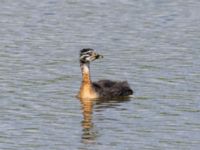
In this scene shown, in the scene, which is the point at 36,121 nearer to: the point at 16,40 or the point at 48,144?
the point at 48,144

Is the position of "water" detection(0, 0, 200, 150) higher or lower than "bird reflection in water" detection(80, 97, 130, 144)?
higher

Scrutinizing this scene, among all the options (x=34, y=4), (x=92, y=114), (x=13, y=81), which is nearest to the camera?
(x=92, y=114)

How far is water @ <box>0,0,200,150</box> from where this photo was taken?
2589 centimetres

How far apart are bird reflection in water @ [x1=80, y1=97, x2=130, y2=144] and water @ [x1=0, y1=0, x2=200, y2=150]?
0.03 metres

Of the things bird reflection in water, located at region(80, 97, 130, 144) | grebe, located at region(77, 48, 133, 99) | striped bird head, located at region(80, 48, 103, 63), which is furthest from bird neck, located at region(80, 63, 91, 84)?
bird reflection in water, located at region(80, 97, 130, 144)

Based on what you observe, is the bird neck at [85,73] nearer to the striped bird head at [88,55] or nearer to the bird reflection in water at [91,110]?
the striped bird head at [88,55]

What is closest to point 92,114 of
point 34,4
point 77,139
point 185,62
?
point 77,139

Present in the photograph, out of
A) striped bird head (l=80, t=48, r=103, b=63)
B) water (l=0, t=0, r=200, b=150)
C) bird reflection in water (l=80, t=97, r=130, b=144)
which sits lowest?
bird reflection in water (l=80, t=97, r=130, b=144)

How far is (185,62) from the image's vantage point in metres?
34.6

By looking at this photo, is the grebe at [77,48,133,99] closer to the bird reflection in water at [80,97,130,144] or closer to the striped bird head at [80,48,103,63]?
the striped bird head at [80,48,103,63]

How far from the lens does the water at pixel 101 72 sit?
84.9 feet

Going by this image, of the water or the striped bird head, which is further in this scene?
the striped bird head

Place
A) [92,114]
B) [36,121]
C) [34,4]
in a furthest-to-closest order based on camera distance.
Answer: [34,4], [92,114], [36,121]

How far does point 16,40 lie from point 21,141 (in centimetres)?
1343
